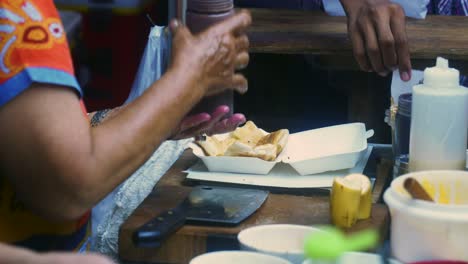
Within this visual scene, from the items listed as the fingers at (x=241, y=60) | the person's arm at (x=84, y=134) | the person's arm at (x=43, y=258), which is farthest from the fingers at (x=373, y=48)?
the person's arm at (x=43, y=258)

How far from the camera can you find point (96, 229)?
6.47ft

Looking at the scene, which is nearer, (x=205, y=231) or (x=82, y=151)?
(x=82, y=151)

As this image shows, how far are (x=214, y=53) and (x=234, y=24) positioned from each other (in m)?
0.09

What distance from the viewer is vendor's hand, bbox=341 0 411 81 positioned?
8.14ft

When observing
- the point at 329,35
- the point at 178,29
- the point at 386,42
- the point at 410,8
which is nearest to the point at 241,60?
the point at 178,29

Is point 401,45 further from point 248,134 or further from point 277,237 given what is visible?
point 277,237

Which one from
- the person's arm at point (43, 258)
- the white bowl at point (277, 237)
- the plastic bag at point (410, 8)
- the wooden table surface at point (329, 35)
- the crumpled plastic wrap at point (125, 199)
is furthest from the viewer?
the plastic bag at point (410, 8)

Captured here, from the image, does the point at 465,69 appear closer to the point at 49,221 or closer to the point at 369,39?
the point at 369,39

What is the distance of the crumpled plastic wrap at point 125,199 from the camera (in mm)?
1916

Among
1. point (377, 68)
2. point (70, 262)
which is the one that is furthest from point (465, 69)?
point (70, 262)

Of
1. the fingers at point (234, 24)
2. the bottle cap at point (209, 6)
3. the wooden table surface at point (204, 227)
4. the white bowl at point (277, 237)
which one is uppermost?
the bottle cap at point (209, 6)

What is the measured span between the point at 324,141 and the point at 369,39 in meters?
0.39

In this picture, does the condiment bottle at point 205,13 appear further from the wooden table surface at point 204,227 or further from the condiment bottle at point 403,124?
the condiment bottle at point 403,124

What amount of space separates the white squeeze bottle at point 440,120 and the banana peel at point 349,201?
0.47 feet
